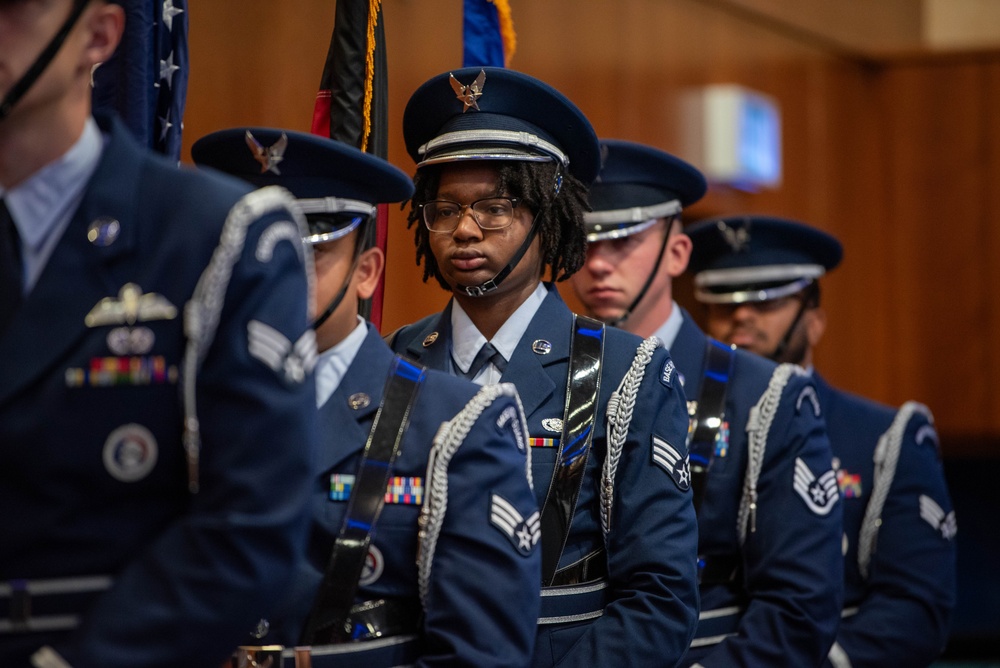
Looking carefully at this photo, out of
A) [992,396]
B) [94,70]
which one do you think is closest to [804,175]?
[992,396]

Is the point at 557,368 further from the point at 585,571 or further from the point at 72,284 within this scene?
the point at 72,284

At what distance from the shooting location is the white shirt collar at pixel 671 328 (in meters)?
2.88

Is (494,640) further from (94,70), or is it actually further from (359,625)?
(94,70)

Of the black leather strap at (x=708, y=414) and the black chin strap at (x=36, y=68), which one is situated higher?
the black chin strap at (x=36, y=68)

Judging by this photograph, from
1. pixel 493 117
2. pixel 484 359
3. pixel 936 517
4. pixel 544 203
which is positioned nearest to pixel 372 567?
pixel 484 359

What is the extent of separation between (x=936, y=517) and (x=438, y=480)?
6.12 ft

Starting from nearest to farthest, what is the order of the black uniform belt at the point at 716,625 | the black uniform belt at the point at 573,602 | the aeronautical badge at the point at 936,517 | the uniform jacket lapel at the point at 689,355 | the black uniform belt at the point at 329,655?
the black uniform belt at the point at 329,655 → the black uniform belt at the point at 573,602 → the black uniform belt at the point at 716,625 → the uniform jacket lapel at the point at 689,355 → the aeronautical badge at the point at 936,517

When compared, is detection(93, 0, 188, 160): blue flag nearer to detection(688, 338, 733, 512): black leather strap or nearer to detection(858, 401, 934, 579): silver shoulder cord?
detection(688, 338, 733, 512): black leather strap

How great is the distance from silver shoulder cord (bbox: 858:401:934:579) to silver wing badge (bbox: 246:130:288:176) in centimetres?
188

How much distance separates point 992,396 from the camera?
688 cm

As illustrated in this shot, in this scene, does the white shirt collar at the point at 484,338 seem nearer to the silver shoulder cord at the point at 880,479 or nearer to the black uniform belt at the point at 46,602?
the black uniform belt at the point at 46,602

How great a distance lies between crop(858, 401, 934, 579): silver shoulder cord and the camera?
3.26m

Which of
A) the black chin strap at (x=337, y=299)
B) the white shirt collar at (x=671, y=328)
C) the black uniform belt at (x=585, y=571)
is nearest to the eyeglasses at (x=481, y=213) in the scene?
the black chin strap at (x=337, y=299)

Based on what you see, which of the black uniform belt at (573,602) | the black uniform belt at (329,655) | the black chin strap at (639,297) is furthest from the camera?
the black chin strap at (639,297)
